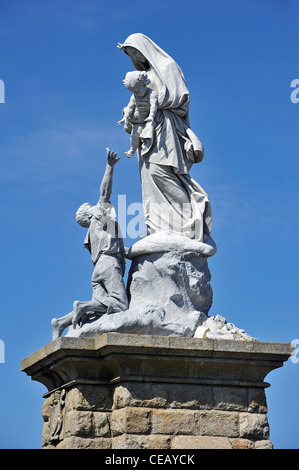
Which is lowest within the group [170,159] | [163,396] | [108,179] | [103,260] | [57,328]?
[163,396]

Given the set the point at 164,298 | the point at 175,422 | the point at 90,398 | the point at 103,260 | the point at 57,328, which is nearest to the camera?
the point at 175,422

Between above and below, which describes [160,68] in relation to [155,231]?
above

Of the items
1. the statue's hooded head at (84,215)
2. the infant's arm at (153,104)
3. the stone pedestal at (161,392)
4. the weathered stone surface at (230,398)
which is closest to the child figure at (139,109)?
the infant's arm at (153,104)

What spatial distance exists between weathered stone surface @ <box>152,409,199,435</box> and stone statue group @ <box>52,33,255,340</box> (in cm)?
99

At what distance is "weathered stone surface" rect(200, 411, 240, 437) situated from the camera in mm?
10703

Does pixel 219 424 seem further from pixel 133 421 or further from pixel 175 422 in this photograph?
pixel 133 421

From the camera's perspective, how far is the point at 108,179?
12.0 metres

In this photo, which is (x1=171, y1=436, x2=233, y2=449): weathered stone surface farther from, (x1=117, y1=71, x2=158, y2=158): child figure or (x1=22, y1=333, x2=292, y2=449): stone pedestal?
(x1=117, y1=71, x2=158, y2=158): child figure

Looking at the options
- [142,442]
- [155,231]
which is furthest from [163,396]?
[155,231]

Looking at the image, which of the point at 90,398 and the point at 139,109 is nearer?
the point at 90,398

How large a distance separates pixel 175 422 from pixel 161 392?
38 centimetres

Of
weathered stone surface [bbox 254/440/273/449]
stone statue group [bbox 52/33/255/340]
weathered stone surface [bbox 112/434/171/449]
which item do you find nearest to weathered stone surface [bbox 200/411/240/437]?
weathered stone surface [bbox 254/440/273/449]
